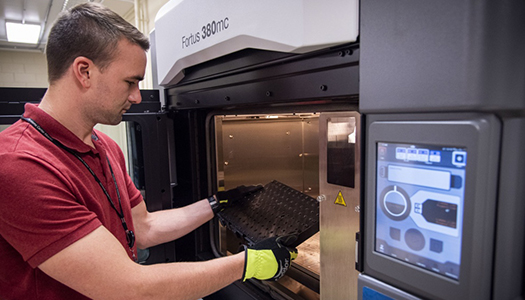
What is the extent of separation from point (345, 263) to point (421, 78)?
0.72 m

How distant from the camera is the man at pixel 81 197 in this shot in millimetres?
767

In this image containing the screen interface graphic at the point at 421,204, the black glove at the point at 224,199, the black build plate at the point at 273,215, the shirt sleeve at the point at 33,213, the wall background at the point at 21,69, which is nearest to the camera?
the screen interface graphic at the point at 421,204

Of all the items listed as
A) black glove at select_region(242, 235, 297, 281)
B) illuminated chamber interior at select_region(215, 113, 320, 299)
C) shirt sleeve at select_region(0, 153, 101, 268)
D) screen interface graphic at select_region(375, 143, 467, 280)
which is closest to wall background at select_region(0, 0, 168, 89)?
illuminated chamber interior at select_region(215, 113, 320, 299)

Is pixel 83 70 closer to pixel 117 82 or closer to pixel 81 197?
pixel 117 82

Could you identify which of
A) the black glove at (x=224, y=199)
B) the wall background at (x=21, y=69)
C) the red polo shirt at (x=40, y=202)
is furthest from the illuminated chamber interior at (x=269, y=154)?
the wall background at (x=21, y=69)

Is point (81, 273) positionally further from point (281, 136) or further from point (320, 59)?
point (281, 136)

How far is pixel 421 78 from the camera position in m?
0.50

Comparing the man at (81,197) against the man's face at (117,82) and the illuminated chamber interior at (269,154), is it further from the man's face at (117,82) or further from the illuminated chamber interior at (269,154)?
the illuminated chamber interior at (269,154)

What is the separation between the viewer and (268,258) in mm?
1044

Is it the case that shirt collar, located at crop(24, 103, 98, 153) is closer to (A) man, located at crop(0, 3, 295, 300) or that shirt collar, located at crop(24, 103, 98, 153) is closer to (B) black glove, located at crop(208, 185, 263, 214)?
(A) man, located at crop(0, 3, 295, 300)

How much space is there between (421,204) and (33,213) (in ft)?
2.67

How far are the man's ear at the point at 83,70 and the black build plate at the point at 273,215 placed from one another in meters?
0.75

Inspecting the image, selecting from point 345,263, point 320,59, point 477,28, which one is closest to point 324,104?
point 320,59

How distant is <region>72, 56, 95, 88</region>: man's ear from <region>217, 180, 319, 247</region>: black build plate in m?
0.75
